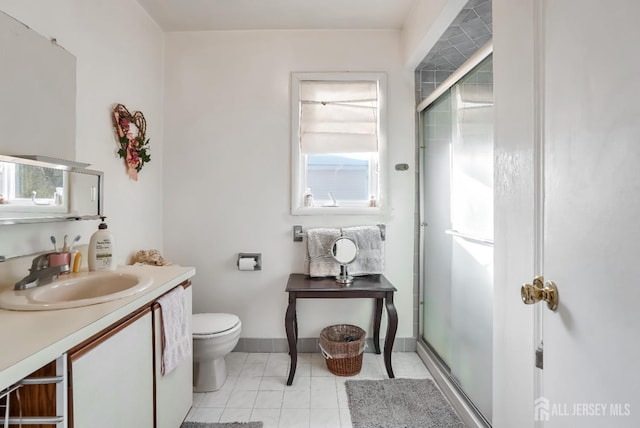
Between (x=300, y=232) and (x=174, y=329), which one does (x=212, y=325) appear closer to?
(x=174, y=329)

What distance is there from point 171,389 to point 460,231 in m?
1.72

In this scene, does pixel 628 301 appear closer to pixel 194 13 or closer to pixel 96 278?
pixel 96 278

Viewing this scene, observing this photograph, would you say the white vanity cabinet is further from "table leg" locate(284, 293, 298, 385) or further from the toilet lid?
"table leg" locate(284, 293, 298, 385)

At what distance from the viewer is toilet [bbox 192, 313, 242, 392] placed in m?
1.75

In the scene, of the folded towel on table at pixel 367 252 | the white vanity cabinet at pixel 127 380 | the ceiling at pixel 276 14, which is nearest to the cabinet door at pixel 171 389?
the white vanity cabinet at pixel 127 380

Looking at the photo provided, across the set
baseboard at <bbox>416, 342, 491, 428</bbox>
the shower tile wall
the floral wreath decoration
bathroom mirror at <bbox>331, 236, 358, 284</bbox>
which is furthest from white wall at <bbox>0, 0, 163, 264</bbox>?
baseboard at <bbox>416, 342, 491, 428</bbox>

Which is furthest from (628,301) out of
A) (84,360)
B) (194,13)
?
(194,13)

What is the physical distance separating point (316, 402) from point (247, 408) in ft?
1.33

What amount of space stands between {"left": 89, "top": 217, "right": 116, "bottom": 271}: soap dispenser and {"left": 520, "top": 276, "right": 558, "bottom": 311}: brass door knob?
178 cm

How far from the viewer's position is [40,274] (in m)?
1.19

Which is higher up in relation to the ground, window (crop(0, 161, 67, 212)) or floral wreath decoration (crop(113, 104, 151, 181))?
floral wreath decoration (crop(113, 104, 151, 181))

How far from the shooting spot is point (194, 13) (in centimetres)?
211

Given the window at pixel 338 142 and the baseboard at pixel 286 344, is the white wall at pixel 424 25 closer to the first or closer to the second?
the window at pixel 338 142

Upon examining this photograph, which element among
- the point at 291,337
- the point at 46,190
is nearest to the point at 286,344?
the point at 291,337
